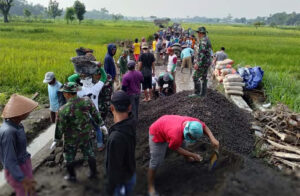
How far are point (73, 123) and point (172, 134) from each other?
1.32 meters

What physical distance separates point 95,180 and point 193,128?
1.77 meters

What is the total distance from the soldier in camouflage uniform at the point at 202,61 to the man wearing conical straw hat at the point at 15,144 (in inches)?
152

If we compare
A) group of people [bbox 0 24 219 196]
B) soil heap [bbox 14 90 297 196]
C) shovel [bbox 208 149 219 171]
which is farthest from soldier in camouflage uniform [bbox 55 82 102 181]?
shovel [bbox 208 149 219 171]

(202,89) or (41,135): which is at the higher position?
(202,89)

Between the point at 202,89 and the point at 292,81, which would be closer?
the point at 202,89

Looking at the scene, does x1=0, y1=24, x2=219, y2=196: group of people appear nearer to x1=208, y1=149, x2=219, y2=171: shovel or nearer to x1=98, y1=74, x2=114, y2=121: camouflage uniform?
x1=98, y1=74, x2=114, y2=121: camouflage uniform

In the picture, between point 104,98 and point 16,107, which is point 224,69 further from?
point 16,107

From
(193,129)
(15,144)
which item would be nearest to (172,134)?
(193,129)

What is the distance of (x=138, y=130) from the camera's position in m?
5.23

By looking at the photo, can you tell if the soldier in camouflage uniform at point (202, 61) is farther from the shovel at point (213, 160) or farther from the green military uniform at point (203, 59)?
the shovel at point (213, 160)

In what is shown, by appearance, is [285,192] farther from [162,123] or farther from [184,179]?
[162,123]

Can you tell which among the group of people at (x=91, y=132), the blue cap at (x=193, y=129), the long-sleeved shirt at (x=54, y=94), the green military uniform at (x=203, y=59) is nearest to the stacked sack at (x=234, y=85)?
the green military uniform at (x=203, y=59)

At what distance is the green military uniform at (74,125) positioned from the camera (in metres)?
3.13

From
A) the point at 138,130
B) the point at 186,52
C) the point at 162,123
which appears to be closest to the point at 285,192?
the point at 162,123
